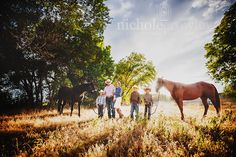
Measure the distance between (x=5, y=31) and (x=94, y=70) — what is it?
13.0 m

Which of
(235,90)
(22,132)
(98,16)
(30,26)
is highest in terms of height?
(98,16)

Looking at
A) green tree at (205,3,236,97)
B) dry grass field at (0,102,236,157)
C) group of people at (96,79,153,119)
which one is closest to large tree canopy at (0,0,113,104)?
group of people at (96,79,153,119)

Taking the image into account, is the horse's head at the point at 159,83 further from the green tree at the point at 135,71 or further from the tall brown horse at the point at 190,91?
the green tree at the point at 135,71

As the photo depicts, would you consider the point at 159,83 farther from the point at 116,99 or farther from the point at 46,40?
the point at 46,40

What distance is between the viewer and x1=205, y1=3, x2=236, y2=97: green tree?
15904 mm

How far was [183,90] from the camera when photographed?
10.5m

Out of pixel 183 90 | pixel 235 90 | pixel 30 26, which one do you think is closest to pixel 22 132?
pixel 30 26

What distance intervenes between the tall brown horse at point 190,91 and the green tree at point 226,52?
6.83m

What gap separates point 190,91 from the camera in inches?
421

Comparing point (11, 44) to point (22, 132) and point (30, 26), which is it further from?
point (22, 132)

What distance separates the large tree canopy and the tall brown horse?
765 centimetres

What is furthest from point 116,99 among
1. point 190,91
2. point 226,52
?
point 226,52

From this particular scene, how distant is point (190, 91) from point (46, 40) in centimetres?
1074

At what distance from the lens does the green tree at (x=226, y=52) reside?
15.9 meters
